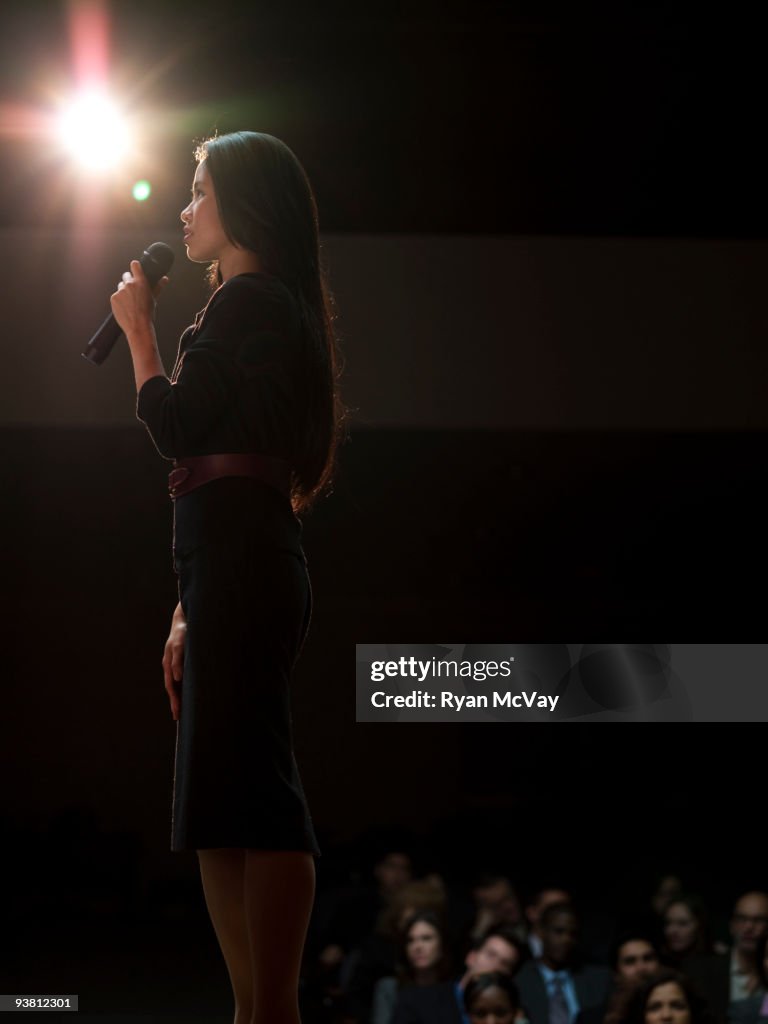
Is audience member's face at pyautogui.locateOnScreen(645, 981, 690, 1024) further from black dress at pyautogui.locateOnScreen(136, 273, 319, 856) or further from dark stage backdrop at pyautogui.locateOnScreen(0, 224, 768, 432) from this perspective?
black dress at pyautogui.locateOnScreen(136, 273, 319, 856)

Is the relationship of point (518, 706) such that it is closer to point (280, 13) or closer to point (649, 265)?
point (649, 265)

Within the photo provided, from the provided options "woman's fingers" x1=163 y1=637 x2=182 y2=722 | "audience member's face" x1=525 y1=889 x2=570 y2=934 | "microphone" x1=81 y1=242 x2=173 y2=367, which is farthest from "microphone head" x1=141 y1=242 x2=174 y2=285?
"audience member's face" x1=525 y1=889 x2=570 y2=934

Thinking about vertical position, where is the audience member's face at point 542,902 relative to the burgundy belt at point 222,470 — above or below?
above

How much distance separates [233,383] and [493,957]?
10.8 ft

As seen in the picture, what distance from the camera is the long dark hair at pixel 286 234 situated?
114 centimetres

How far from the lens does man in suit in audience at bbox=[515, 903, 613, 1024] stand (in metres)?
3.82

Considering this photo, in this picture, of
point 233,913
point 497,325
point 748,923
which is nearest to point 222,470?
point 233,913

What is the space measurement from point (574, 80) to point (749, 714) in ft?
6.93

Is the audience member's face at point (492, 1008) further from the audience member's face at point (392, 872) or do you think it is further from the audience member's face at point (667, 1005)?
the audience member's face at point (392, 872)

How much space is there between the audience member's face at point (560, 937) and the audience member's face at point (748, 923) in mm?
516

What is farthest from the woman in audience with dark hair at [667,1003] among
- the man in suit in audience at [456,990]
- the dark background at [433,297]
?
the dark background at [433,297]

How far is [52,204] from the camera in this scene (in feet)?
10.9

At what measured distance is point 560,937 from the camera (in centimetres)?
415

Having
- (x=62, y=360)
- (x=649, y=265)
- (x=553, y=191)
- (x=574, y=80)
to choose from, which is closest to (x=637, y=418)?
(x=649, y=265)
